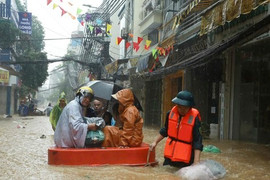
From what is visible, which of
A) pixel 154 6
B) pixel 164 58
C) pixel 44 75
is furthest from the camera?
pixel 44 75

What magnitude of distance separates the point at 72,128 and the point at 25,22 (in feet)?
79.6

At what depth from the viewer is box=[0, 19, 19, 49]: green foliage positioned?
22.6 m

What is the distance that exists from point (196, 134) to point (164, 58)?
853 centimetres

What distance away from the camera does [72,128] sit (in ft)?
16.9

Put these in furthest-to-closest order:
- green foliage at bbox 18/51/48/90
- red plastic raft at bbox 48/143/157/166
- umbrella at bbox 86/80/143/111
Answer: green foliage at bbox 18/51/48/90, umbrella at bbox 86/80/143/111, red plastic raft at bbox 48/143/157/166

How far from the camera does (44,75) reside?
30578 mm

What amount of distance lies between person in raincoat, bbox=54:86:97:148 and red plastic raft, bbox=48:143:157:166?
164mm

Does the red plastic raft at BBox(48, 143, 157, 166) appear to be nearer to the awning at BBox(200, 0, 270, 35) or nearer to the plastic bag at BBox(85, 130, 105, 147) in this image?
the plastic bag at BBox(85, 130, 105, 147)

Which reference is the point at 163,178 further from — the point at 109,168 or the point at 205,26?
the point at 205,26

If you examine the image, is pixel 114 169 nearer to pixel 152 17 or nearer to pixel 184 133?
pixel 184 133

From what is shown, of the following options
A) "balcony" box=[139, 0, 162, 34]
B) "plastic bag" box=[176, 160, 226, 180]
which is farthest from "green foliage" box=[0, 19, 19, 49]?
"plastic bag" box=[176, 160, 226, 180]

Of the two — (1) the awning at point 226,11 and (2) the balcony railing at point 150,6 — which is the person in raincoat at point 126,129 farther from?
(2) the balcony railing at point 150,6

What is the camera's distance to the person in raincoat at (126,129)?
5.34m

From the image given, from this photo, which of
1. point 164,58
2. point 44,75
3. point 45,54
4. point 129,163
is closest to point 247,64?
point 164,58
